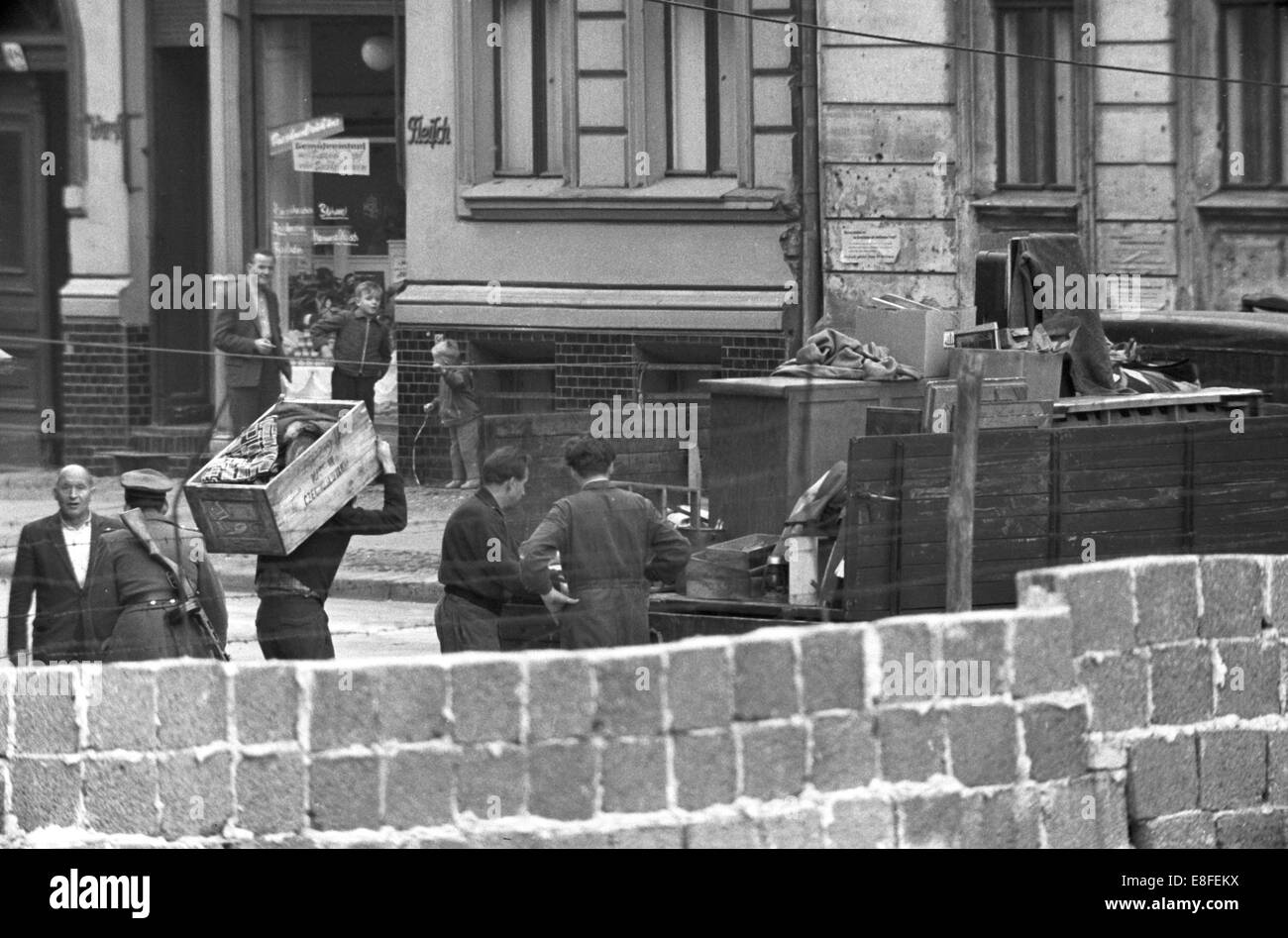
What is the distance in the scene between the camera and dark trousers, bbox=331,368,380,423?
751 inches

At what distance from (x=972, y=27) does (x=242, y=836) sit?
42.1ft

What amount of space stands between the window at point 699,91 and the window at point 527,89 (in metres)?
1.01

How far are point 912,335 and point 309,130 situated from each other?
944 centimetres

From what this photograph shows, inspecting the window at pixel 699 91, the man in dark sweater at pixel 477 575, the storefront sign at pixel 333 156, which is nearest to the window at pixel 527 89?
the window at pixel 699 91

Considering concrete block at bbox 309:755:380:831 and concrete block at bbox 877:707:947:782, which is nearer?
concrete block at bbox 309:755:380:831

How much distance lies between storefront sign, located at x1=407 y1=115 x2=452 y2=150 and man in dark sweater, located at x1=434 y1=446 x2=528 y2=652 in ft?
31.8

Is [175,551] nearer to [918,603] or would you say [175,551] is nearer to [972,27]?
[918,603]

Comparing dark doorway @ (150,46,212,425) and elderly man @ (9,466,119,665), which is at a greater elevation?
dark doorway @ (150,46,212,425)

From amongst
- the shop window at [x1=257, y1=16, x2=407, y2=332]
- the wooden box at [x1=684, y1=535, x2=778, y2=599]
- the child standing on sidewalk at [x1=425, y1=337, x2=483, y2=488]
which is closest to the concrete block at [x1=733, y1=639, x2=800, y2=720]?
the wooden box at [x1=684, y1=535, x2=778, y2=599]

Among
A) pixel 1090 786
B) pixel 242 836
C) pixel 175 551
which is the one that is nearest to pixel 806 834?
pixel 1090 786

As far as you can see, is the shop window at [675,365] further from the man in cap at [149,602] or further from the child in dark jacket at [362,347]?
the man in cap at [149,602]

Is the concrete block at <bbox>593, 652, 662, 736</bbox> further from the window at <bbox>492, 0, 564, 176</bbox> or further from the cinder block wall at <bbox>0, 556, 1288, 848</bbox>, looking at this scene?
the window at <bbox>492, 0, 564, 176</bbox>

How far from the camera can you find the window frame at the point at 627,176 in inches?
730

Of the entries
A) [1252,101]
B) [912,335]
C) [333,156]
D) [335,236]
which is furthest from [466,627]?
[333,156]
